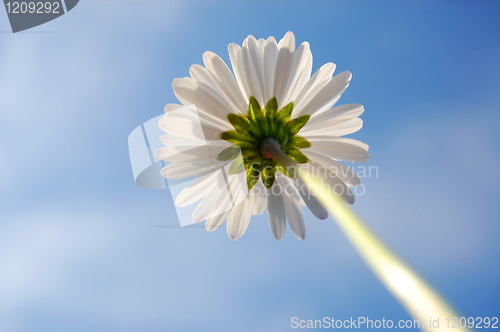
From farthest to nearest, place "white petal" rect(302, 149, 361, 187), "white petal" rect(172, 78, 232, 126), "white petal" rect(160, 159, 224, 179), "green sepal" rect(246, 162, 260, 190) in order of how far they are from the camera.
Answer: "green sepal" rect(246, 162, 260, 190)
"white petal" rect(302, 149, 361, 187)
"white petal" rect(160, 159, 224, 179)
"white petal" rect(172, 78, 232, 126)

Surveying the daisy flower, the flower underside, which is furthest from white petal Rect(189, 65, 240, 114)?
the flower underside

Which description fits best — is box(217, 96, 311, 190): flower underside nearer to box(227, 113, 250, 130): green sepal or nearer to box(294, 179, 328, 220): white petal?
box(227, 113, 250, 130): green sepal

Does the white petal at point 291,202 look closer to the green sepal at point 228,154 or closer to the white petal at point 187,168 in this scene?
the green sepal at point 228,154

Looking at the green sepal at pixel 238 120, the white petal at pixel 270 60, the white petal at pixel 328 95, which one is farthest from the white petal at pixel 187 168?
the white petal at pixel 328 95

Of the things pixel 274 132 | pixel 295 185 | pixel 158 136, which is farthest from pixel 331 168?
pixel 158 136

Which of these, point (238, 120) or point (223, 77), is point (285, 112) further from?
point (223, 77)

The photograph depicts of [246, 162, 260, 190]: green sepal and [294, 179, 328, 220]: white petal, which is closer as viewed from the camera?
[294, 179, 328, 220]: white petal

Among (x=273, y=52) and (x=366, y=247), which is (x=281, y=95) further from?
(x=366, y=247)
